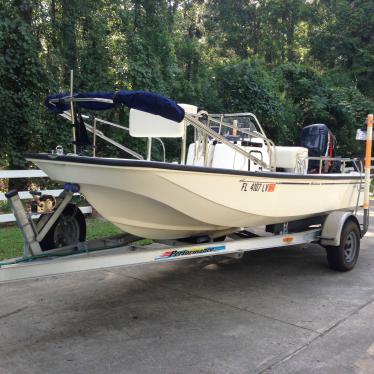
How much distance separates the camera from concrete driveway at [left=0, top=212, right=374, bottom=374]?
139 inches

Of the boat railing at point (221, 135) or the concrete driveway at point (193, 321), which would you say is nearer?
the concrete driveway at point (193, 321)

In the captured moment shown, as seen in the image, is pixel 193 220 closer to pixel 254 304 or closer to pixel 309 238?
pixel 254 304

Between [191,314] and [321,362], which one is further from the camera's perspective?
[191,314]

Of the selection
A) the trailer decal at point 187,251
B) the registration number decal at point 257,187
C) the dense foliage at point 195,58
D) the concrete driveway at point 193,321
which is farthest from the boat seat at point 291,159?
the dense foliage at point 195,58

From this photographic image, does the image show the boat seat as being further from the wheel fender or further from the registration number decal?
the registration number decal

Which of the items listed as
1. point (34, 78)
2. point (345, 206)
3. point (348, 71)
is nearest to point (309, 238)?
point (345, 206)

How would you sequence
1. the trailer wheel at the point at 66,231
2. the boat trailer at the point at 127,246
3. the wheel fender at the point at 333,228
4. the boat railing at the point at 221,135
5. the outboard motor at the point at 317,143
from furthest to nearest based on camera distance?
the outboard motor at the point at 317,143 < the wheel fender at the point at 333,228 < the trailer wheel at the point at 66,231 < the boat railing at the point at 221,135 < the boat trailer at the point at 127,246

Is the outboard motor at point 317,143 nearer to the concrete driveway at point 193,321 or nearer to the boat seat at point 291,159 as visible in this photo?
the boat seat at point 291,159

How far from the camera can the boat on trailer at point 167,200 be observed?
12.9 feet

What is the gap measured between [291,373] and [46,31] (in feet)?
30.1

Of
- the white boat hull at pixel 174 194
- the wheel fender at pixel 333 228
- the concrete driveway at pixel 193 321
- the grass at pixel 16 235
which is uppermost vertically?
the white boat hull at pixel 174 194

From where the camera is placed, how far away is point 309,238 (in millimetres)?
5910

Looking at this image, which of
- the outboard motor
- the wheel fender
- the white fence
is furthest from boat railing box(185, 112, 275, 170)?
the white fence

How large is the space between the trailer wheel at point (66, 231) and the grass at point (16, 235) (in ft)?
5.15
